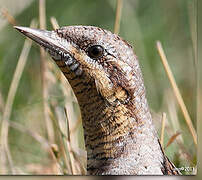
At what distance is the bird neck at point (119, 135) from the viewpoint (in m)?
1.32

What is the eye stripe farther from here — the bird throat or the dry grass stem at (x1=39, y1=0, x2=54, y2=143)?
the dry grass stem at (x1=39, y1=0, x2=54, y2=143)

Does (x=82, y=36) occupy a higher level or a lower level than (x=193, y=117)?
higher

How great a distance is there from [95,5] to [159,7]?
216 mm

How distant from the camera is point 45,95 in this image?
1.74 m

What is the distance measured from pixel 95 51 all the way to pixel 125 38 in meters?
0.57

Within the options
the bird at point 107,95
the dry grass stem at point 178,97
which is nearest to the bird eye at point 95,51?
the bird at point 107,95

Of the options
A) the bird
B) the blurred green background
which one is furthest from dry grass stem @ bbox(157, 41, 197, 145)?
the bird

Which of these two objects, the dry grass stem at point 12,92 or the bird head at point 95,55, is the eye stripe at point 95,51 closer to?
the bird head at point 95,55

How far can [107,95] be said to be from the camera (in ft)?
4.28

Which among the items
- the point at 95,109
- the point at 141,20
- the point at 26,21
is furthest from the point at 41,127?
the point at 95,109

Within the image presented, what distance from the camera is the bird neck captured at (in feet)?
4.33

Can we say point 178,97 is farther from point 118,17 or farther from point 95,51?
point 95,51

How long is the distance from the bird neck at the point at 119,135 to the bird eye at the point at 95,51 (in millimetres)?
69

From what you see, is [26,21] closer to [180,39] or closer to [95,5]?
[95,5]
